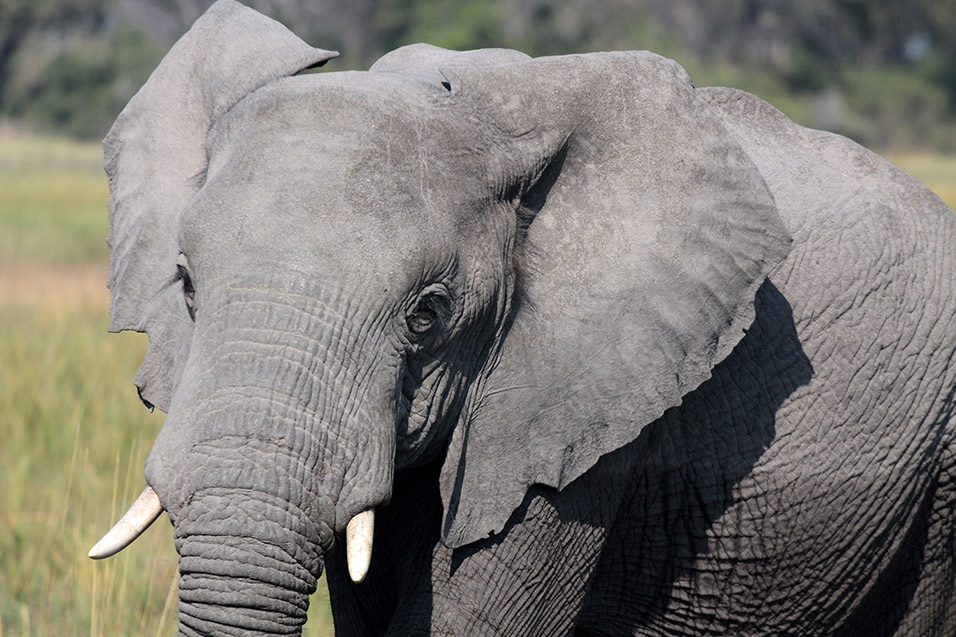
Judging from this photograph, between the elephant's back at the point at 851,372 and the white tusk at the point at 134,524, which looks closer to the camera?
the white tusk at the point at 134,524

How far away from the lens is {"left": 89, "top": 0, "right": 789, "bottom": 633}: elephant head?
1743mm

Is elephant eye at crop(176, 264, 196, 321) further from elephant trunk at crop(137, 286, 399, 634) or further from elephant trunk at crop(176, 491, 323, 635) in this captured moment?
elephant trunk at crop(176, 491, 323, 635)

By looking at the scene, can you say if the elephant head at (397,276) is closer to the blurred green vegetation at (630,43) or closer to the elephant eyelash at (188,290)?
the elephant eyelash at (188,290)

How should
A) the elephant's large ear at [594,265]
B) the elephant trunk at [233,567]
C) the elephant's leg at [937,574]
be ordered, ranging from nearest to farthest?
the elephant trunk at [233,567], the elephant's large ear at [594,265], the elephant's leg at [937,574]

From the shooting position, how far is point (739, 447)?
249 centimetres

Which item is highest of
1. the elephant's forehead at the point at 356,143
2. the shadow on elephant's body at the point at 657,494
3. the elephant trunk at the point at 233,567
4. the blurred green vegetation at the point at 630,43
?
the blurred green vegetation at the point at 630,43

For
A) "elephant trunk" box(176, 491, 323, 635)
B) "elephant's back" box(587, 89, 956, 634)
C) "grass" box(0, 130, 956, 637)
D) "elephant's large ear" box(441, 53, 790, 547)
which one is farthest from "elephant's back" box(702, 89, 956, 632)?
"grass" box(0, 130, 956, 637)

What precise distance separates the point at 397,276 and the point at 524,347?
0.34m

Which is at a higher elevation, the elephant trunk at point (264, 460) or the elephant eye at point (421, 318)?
the elephant eye at point (421, 318)

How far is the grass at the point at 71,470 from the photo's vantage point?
3.21 meters

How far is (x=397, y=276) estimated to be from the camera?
187cm

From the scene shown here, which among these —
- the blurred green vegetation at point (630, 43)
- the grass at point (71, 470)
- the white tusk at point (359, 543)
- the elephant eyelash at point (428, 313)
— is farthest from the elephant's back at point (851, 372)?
the blurred green vegetation at point (630, 43)

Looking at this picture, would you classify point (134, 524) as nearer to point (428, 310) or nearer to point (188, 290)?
point (188, 290)

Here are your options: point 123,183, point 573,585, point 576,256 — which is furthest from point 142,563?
point 576,256
